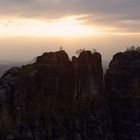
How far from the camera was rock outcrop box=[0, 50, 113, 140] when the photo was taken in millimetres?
97188

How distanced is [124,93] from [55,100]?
67.1 ft

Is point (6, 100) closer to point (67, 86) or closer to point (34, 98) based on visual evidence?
point (34, 98)

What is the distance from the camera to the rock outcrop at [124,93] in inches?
4439

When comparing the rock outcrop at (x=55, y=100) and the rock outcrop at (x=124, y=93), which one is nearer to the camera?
the rock outcrop at (x=55, y=100)

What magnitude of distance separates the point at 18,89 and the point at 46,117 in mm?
8108

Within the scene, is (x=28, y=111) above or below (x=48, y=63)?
below

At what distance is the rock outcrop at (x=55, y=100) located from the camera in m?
97.2

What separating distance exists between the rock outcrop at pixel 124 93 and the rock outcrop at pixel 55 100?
Answer: 2.75 m

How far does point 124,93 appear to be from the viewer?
118 m

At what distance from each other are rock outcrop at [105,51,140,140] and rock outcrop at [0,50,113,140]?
275 centimetres

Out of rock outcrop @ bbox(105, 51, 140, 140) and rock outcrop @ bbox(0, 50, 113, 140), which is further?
rock outcrop @ bbox(105, 51, 140, 140)

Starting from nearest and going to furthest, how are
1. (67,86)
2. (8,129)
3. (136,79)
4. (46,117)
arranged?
(8,129) < (46,117) < (67,86) < (136,79)

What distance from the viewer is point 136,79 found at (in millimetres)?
118250

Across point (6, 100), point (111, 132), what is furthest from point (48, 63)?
point (111, 132)
